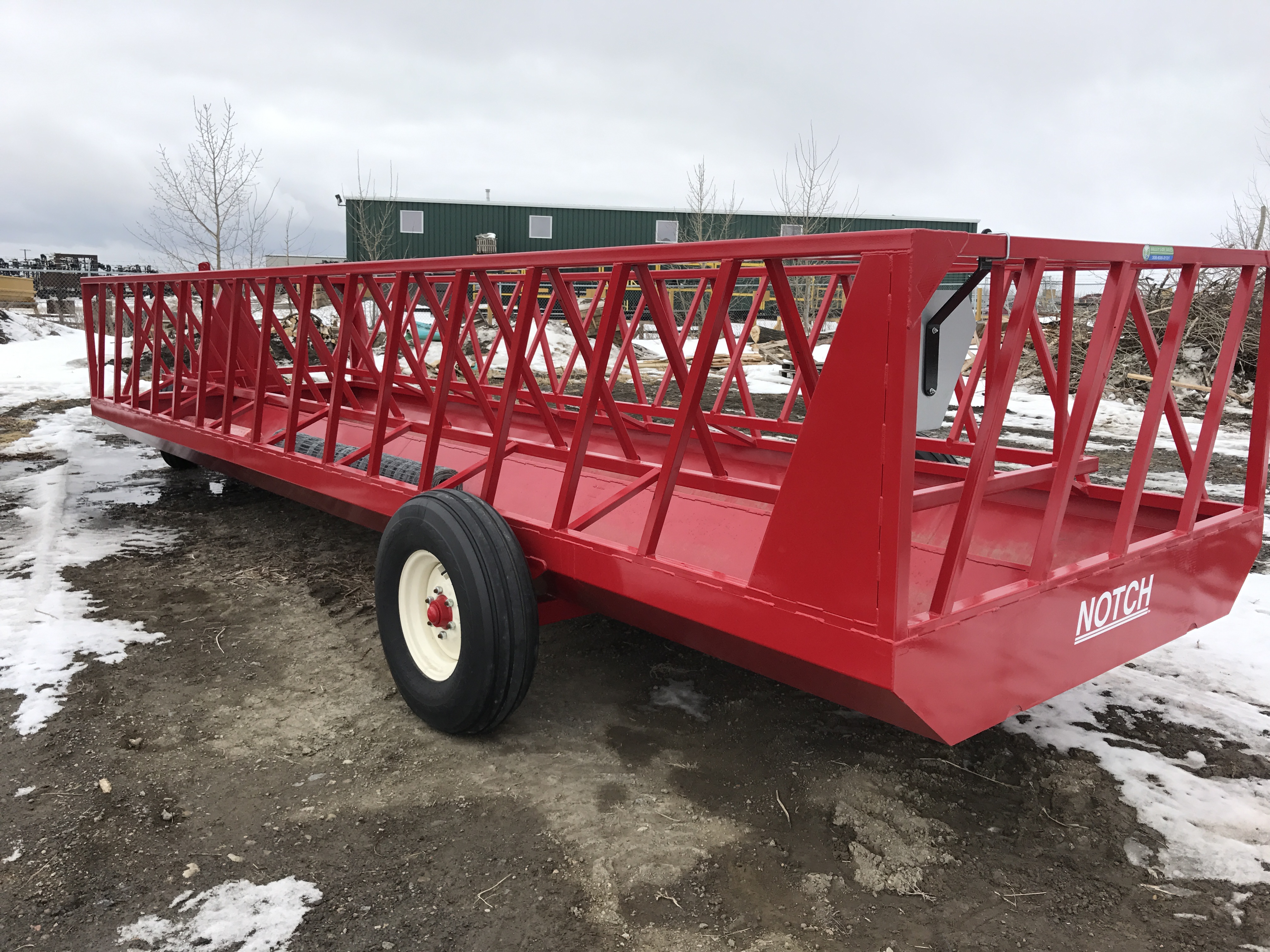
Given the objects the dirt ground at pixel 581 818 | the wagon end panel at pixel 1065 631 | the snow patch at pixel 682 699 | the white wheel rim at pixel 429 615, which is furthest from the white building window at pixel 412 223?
the wagon end panel at pixel 1065 631

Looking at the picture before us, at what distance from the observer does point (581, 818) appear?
2551mm

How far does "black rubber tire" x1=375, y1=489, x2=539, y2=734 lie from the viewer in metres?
2.71

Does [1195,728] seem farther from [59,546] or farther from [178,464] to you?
[178,464]

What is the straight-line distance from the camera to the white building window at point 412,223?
27.6 metres

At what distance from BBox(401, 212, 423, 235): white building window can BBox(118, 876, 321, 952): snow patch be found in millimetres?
27765

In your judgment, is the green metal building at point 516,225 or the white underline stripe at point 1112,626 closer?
the white underline stripe at point 1112,626

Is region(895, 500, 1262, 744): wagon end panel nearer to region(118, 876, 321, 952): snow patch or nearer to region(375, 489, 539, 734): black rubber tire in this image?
region(375, 489, 539, 734): black rubber tire

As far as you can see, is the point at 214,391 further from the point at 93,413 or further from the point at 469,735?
the point at 469,735

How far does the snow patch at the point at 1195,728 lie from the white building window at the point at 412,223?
88.8 ft

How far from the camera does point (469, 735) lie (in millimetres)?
2998

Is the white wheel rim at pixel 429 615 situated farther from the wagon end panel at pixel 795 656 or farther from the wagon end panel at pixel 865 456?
the wagon end panel at pixel 865 456

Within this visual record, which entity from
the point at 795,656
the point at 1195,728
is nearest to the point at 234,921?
the point at 795,656

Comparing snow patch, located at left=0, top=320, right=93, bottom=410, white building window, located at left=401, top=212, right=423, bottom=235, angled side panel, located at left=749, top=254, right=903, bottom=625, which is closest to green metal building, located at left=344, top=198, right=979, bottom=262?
white building window, located at left=401, top=212, right=423, bottom=235

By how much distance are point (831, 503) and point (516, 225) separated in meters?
28.2
